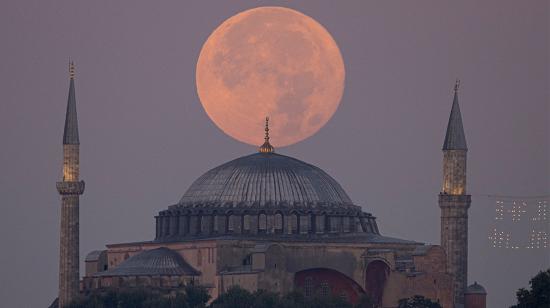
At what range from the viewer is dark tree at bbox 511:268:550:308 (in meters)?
109

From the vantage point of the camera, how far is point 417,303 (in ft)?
392

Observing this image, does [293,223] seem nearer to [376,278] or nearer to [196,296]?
[376,278]

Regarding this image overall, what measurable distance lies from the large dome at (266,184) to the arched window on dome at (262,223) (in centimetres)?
81

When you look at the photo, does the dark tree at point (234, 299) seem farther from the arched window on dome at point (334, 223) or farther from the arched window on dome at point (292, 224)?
the arched window on dome at point (334, 223)

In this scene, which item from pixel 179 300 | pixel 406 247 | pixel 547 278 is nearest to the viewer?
pixel 547 278

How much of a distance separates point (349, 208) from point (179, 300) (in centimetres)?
1530

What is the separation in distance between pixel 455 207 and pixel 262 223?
9.76m

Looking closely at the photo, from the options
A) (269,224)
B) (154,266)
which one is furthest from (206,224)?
(154,266)

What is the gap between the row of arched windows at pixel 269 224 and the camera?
12769 centimetres

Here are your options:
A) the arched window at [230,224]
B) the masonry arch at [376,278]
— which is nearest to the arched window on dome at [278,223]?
the arched window at [230,224]

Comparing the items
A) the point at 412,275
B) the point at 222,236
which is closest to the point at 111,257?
the point at 222,236

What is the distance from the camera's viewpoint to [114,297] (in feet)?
395

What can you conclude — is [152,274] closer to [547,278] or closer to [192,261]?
[192,261]

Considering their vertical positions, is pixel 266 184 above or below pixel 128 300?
above
